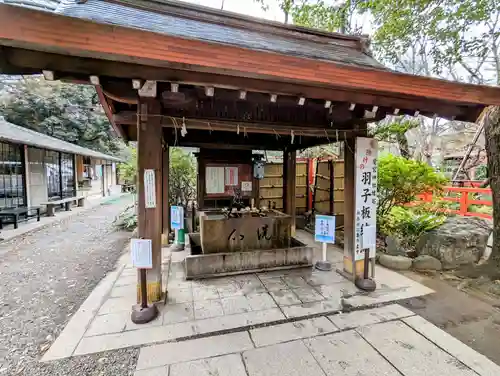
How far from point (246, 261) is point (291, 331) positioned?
1720 millimetres

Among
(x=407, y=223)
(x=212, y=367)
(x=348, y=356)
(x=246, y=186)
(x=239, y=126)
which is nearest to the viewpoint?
(x=212, y=367)

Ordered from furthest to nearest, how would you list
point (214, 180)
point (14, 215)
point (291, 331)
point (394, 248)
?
point (14, 215), point (214, 180), point (394, 248), point (291, 331)

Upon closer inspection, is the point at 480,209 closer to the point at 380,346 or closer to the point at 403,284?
the point at 403,284

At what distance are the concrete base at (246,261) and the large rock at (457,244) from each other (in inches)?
94.9

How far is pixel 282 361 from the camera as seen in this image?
2299 mm

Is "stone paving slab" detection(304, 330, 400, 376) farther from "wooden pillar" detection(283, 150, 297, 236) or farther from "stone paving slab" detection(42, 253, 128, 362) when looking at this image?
"wooden pillar" detection(283, 150, 297, 236)

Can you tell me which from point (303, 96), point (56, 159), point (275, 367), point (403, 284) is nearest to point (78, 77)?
point (303, 96)

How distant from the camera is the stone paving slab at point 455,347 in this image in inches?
86.9

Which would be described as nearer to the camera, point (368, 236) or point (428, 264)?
point (368, 236)

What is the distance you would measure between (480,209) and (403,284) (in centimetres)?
624

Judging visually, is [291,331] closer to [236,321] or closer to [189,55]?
[236,321]

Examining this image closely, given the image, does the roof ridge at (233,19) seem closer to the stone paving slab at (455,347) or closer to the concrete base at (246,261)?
the concrete base at (246,261)

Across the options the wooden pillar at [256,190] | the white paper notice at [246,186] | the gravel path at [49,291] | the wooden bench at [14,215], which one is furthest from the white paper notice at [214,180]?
the wooden bench at [14,215]

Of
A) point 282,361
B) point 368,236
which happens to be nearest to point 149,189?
point 282,361
